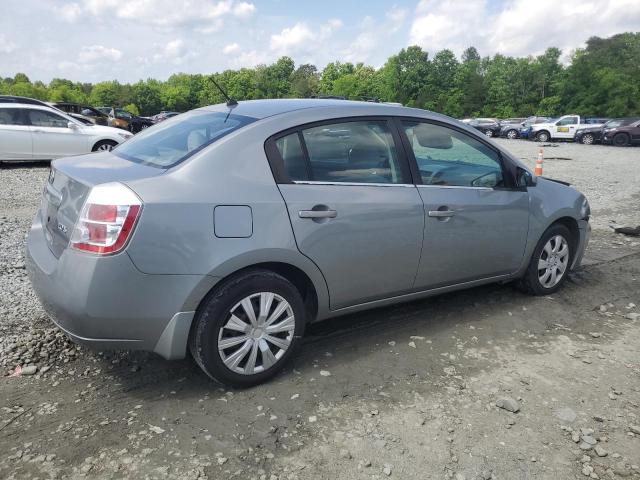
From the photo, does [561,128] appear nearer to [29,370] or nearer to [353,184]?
[353,184]

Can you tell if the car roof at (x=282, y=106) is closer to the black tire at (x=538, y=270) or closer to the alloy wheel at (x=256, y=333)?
the alloy wheel at (x=256, y=333)

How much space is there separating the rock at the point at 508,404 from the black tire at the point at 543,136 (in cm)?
3546

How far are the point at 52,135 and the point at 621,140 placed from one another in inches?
1143

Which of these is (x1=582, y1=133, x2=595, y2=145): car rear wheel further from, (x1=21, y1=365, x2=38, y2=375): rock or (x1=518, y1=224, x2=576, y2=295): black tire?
(x1=21, y1=365, x2=38, y2=375): rock

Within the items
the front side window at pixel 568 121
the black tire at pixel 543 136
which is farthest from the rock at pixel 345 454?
the black tire at pixel 543 136

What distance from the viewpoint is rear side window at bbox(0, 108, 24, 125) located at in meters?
12.5

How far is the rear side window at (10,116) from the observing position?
12.5 m

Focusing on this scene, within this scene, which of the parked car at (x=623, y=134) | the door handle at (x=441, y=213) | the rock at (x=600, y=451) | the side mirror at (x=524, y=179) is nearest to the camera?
the rock at (x=600, y=451)

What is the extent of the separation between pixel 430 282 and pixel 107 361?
2.30 meters

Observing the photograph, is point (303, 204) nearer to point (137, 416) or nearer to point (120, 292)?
point (120, 292)

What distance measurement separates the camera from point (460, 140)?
4.27m

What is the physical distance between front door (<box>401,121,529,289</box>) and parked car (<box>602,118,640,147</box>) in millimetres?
30105

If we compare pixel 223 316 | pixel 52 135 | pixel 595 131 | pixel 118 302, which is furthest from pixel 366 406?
pixel 595 131

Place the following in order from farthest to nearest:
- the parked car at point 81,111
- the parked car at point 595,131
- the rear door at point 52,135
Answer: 1. the parked car at point 595,131
2. the parked car at point 81,111
3. the rear door at point 52,135
